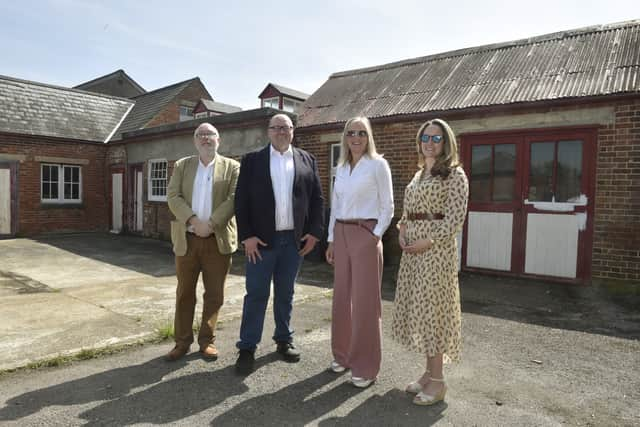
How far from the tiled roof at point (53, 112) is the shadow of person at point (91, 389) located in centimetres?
1313

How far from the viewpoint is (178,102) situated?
20.9 m

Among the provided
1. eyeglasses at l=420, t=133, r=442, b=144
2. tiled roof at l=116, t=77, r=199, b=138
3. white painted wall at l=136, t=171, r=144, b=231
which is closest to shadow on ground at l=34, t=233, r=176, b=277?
white painted wall at l=136, t=171, r=144, b=231

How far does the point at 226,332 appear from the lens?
15.3 ft

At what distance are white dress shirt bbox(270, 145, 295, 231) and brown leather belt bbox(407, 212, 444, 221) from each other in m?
1.00

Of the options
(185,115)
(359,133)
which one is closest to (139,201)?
(185,115)

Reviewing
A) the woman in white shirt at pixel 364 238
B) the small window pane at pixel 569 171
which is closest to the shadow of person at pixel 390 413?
the woman in white shirt at pixel 364 238

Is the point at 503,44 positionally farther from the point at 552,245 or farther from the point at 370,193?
the point at 370,193

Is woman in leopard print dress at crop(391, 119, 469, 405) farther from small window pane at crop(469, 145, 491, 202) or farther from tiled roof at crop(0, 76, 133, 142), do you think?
tiled roof at crop(0, 76, 133, 142)

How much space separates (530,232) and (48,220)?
14.0 meters

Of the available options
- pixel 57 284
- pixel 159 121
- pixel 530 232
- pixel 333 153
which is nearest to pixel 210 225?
pixel 57 284

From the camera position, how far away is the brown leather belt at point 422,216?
310 centimetres

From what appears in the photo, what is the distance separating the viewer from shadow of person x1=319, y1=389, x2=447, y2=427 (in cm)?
286

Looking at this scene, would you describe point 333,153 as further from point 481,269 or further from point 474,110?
point 481,269

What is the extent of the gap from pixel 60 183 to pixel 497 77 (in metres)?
13.6
